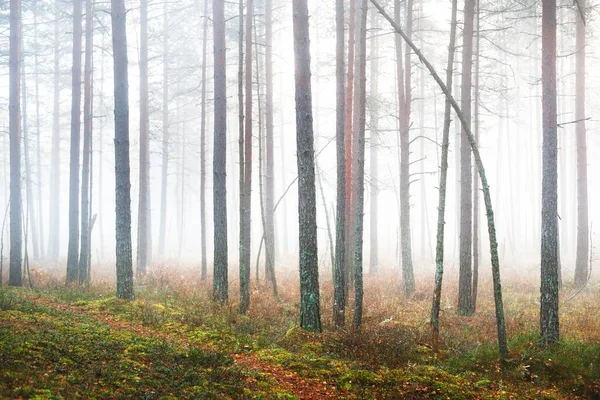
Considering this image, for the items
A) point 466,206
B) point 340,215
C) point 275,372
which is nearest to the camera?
point 275,372

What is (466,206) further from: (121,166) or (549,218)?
(121,166)

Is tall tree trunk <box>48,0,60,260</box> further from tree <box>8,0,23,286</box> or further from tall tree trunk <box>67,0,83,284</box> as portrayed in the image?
tall tree trunk <box>67,0,83,284</box>

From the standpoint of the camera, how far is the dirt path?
6.09 m

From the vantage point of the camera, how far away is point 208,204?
5356 cm

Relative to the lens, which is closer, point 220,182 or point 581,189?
A: point 220,182

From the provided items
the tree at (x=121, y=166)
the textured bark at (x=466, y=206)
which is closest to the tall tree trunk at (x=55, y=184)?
the tree at (x=121, y=166)

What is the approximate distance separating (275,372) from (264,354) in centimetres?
84

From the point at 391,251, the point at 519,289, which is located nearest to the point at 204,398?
the point at 519,289

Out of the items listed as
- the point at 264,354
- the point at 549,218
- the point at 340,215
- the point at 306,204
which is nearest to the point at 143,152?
the point at 340,215

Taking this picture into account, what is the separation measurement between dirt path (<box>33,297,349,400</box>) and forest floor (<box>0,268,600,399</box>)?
0.10ft

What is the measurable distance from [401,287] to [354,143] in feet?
18.2

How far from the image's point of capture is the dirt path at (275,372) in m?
6.09

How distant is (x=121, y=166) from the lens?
1155 cm

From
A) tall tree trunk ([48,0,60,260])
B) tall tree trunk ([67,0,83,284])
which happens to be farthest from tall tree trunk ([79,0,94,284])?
tall tree trunk ([48,0,60,260])
